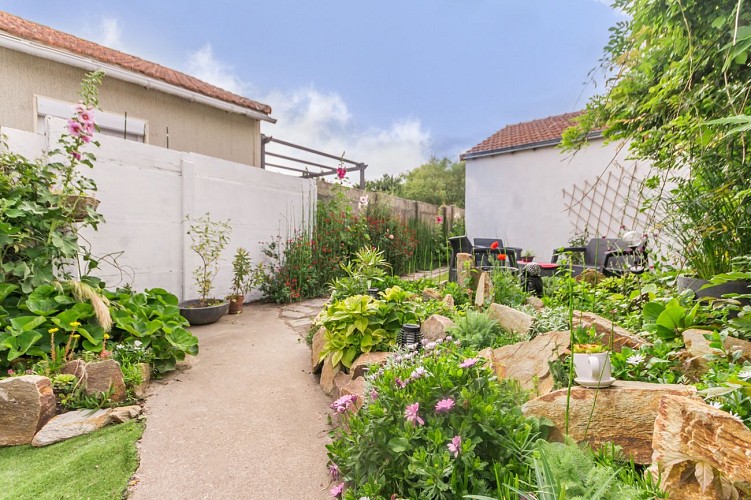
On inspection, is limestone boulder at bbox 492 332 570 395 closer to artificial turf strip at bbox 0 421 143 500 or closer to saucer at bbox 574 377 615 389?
saucer at bbox 574 377 615 389

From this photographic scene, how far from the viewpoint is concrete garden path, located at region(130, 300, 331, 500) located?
144 cm

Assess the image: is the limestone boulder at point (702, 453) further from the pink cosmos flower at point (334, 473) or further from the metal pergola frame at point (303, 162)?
the metal pergola frame at point (303, 162)

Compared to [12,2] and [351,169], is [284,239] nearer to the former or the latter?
[351,169]

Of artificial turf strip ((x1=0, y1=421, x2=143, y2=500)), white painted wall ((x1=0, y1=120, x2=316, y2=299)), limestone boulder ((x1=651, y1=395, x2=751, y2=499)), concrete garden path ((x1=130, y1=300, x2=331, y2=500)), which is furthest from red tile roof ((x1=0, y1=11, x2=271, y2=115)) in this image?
limestone boulder ((x1=651, y1=395, x2=751, y2=499))

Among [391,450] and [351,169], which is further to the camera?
[351,169]

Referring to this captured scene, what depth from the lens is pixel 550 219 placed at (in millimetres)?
7504

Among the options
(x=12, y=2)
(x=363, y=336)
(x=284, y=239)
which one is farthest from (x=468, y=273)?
(x=12, y=2)

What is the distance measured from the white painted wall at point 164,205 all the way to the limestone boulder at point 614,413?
407 centimetres

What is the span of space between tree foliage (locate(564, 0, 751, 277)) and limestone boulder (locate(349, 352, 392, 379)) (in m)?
1.76

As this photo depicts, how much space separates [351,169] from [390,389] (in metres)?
7.12

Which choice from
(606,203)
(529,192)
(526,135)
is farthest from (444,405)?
(526,135)

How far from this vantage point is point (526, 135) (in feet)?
27.3

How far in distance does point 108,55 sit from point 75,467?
5.80m

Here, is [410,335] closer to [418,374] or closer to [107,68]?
[418,374]
